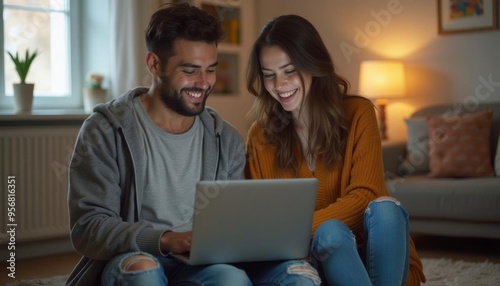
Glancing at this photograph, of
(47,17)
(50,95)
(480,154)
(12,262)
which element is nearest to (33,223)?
(12,262)

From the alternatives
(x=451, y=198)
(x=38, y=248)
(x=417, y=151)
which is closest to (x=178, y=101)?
(x=451, y=198)

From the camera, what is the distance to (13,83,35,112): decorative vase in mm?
4098

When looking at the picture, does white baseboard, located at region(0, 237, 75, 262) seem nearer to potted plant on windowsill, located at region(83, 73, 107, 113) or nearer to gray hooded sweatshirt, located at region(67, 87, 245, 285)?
potted plant on windowsill, located at region(83, 73, 107, 113)

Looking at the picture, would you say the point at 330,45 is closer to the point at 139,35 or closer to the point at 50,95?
the point at 139,35

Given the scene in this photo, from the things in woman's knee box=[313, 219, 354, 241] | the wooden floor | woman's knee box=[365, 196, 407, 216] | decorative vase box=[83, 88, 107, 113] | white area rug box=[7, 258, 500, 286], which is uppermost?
decorative vase box=[83, 88, 107, 113]

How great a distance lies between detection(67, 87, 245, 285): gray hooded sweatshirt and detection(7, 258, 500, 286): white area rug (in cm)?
153

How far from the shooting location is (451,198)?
12.3 feet

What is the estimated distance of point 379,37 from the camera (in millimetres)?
5066

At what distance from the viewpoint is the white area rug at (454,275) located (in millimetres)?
3119

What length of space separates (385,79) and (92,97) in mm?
1892

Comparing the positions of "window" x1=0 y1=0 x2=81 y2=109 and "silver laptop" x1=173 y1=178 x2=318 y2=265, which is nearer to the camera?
"silver laptop" x1=173 y1=178 x2=318 y2=265

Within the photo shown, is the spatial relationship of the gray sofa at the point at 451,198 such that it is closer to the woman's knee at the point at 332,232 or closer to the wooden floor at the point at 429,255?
the wooden floor at the point at 429,255

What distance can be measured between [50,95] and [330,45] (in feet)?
6.78
